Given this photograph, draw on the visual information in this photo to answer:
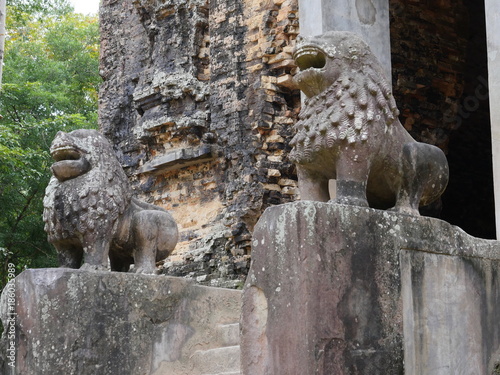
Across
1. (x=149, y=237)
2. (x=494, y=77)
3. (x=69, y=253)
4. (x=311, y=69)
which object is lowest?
(x=69, y=253)

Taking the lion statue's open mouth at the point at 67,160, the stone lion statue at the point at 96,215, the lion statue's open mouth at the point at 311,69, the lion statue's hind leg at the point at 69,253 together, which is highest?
the lion statue's open mouth at the point at 311,69

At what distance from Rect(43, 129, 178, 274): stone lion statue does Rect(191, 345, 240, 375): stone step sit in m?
0.78

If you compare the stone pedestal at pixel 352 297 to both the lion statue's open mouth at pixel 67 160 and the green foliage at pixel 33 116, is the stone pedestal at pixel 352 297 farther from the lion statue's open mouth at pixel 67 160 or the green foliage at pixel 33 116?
the green foliage at pixel 33 116

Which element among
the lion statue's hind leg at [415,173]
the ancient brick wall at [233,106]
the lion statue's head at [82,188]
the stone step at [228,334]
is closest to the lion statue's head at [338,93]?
the lion statue's hind leg at [415,173]

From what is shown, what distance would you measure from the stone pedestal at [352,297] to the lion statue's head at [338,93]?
0.65 m

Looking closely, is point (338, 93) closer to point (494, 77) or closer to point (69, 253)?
point (69, 253)

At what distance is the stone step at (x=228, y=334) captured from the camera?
7.77m

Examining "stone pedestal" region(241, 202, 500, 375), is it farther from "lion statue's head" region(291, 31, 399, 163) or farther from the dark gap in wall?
the dark gap in wall

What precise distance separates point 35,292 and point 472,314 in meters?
3.03

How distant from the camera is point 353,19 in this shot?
10117mm

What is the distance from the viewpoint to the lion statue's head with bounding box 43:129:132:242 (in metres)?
7.42

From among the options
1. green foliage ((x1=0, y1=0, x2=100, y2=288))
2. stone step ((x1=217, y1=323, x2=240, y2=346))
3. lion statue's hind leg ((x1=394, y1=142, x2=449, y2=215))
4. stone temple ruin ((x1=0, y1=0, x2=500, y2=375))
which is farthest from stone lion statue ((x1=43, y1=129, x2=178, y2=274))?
green foliage ((x1=0, y1=0, x2=100, y2=288))

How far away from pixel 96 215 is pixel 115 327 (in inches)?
33.1

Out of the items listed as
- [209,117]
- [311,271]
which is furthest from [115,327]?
[209,117]
